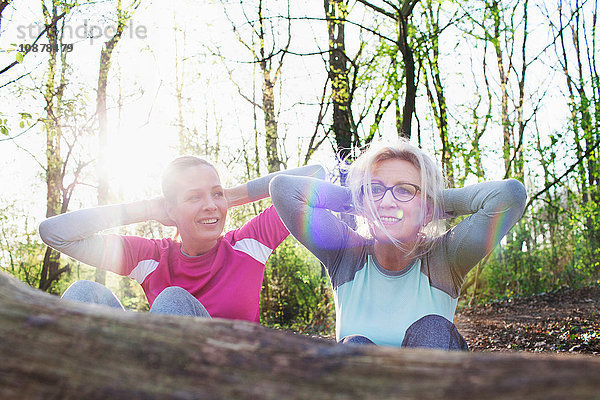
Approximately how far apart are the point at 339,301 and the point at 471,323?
5.57 meters

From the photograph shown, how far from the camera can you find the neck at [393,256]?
7.11 ft

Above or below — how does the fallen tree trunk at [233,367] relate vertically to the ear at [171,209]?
below

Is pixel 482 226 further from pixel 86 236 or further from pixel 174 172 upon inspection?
pixel 86 236

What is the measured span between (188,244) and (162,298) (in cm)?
71

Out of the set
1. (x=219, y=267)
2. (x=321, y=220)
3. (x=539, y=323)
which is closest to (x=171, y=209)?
(x=219, y=267)

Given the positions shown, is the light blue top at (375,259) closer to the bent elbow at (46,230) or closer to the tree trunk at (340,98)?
the bent elbow at (46,230)

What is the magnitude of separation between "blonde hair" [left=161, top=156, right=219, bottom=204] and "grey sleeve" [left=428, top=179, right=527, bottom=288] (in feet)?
4.48

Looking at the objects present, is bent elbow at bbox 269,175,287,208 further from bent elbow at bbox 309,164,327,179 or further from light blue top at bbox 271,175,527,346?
bent elbow at bbox 309,164,327,179

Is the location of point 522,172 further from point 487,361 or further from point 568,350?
point 487,361

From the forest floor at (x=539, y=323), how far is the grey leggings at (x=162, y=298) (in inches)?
150

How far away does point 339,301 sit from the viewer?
2.26m

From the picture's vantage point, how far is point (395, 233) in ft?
7.00

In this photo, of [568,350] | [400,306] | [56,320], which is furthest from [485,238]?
[568,350]

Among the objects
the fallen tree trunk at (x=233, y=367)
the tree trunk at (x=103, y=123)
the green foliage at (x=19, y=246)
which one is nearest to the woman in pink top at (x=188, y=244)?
the fallen tree trunk at (x=233, y=367)
